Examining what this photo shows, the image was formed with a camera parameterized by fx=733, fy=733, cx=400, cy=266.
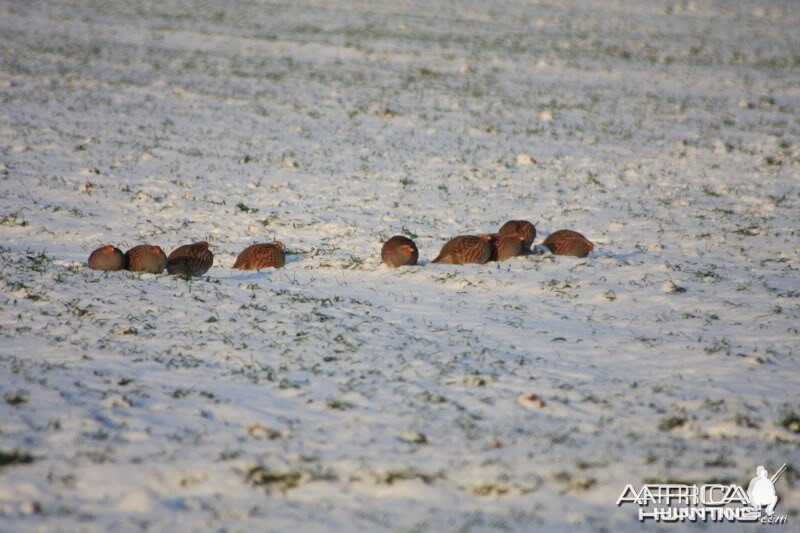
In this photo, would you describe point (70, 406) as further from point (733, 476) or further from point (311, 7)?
point (311, 7)

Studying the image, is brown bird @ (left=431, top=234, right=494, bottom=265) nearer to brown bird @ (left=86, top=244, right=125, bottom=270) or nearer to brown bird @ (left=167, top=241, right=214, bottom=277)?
brown bird @ (left=167, top=241, right=214, bottom=277)

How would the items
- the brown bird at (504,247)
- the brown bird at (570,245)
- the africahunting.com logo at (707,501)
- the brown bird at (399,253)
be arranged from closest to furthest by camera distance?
the africahunting.com logo at (707,501) → the brown bird at (399,253) → the brown bird at (504,247) → the brown bird at (570,245)

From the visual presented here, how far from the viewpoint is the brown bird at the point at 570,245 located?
27.5 feet

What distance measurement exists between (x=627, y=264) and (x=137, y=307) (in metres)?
5.17

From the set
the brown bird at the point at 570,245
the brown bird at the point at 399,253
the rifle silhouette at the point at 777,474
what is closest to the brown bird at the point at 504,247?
the brown bird at the point at 570,245

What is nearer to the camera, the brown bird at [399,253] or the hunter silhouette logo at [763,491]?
the hunter silhouette logo at [763,491]

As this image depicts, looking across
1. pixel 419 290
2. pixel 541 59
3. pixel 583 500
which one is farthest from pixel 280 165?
pixel 541 59

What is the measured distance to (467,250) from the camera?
8023 millimetres

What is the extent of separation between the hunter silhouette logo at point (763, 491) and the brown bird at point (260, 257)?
204 inches

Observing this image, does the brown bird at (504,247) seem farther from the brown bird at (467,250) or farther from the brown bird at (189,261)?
the brown bird at (189,261)

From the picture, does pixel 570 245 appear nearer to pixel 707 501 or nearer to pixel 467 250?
pixel 467 250

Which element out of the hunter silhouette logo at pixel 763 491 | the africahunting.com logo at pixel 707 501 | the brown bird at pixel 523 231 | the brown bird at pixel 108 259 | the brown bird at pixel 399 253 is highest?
the brown bird at pixel 523 231

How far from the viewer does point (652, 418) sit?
4.91m

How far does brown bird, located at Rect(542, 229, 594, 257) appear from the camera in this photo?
27.5 feet
